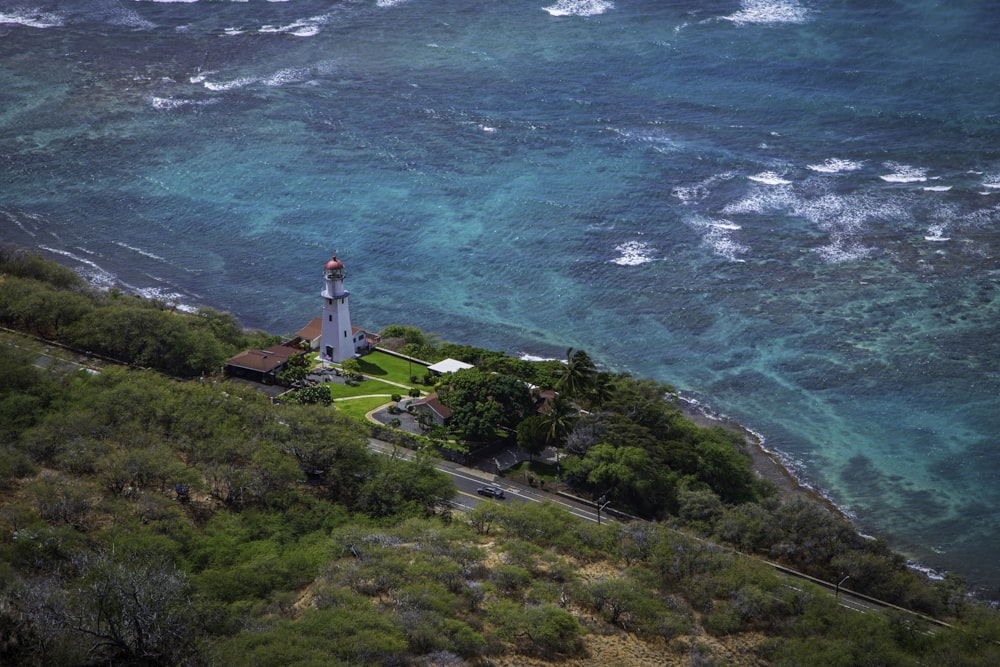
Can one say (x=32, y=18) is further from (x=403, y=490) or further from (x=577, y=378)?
(x=403, y=490)

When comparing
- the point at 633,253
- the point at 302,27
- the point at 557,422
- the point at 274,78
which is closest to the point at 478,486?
the point at 557,422

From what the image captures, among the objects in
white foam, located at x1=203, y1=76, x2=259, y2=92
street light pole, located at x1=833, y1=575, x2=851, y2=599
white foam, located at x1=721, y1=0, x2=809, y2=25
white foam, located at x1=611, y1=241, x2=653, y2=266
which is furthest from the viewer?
white foam, located at x1=721, y1=0, x2=809, y2=25

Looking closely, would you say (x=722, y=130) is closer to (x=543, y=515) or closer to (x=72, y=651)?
(x=543, y=515)

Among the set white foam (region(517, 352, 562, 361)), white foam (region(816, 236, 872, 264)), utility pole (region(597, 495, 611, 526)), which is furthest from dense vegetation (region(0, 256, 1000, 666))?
white foam (region(816, 236, 872, 264))

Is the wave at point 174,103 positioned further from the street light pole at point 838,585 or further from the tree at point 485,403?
the street light pole at point 838,585

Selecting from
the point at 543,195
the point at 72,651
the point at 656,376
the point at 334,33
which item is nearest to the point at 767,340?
the point at 656,376

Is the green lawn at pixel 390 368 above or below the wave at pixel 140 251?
below

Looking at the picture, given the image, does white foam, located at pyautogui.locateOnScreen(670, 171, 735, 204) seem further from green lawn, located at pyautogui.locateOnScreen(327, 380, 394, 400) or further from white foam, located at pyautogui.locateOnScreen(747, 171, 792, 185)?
green lawn, located at pyautogui.locateOnScreen(327, 380, 394, 400)

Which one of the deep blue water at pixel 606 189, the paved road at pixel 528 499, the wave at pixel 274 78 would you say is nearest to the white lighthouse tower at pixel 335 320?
the deep blue water at pixel 606 189
